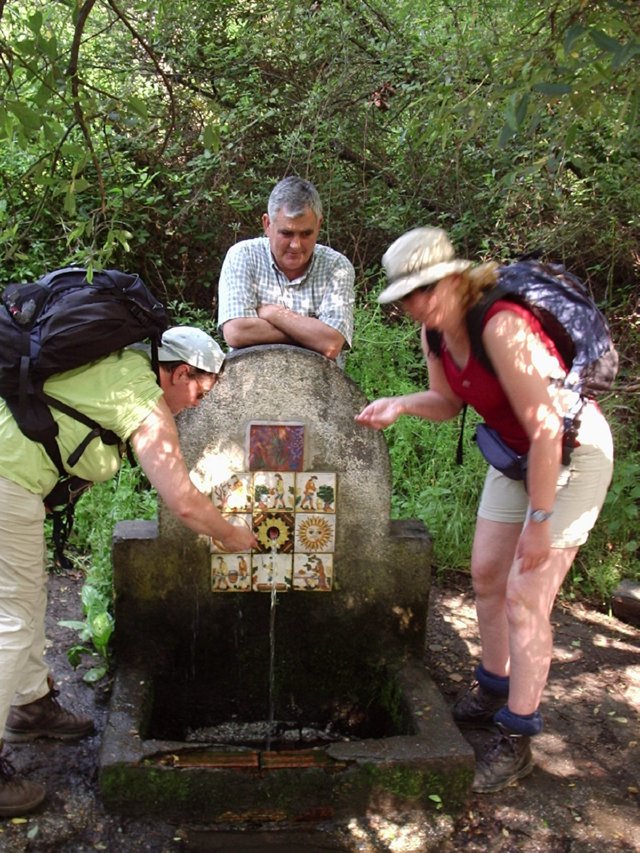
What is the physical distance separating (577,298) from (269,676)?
195 cm

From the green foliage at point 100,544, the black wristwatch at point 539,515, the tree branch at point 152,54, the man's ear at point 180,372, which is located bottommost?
the green foliage at point 100,544

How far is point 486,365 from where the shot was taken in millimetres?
2693

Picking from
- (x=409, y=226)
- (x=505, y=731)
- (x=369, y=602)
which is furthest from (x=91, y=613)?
(x=409, y=226)

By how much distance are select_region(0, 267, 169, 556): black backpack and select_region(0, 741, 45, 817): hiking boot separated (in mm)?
1018

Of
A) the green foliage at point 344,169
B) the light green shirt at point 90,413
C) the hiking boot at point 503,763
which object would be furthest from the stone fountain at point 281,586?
the green foliage at point 344,169

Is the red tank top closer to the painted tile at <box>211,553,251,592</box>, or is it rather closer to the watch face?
the watch face

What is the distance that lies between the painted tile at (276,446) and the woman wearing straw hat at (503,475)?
0.26 meters

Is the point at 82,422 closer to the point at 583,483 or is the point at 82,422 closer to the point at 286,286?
the point at 286,286

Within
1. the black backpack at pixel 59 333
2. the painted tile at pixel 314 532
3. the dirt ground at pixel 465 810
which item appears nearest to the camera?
the black backpack at pixel 59 333

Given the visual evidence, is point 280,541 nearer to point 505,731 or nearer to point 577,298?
point 505,731

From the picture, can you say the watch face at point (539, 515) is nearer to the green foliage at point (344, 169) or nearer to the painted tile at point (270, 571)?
the painted tile at point (270, 571)

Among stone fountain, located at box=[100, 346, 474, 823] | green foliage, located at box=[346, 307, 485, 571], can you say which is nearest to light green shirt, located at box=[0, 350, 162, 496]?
stone fountain, located at box=[100, 346, 474, 823]

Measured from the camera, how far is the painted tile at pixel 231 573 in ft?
11.0

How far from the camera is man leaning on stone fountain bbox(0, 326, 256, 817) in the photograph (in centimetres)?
248
